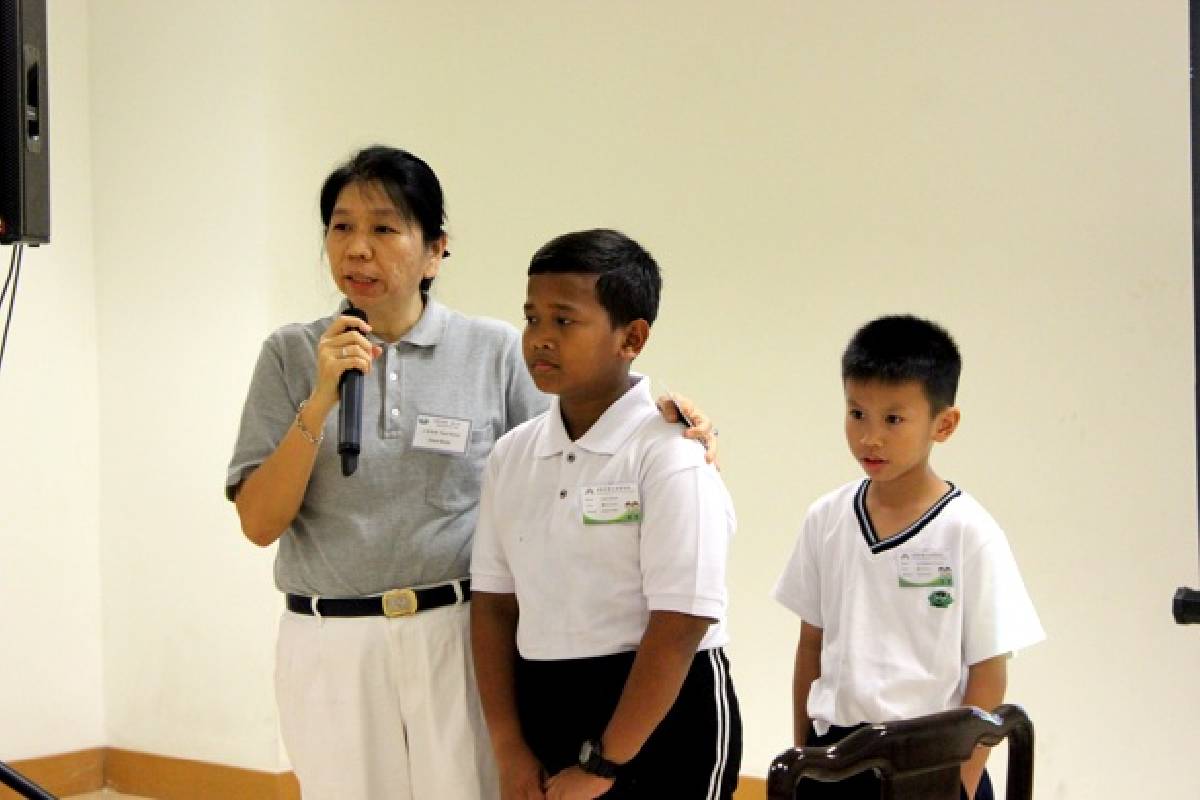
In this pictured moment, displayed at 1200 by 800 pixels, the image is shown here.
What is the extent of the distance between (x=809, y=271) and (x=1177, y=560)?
3.71 feet

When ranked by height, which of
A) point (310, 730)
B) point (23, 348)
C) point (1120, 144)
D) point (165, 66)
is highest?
point (165, 66)

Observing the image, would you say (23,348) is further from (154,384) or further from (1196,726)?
(1196,726)

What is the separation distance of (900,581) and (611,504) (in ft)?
1.74

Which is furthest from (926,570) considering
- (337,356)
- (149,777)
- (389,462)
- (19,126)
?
(149,777)

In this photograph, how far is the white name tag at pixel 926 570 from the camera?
2.14 m

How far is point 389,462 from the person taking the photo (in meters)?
2.07

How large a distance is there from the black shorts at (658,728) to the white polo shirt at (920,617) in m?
0.29

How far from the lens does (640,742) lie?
1851 millimetres

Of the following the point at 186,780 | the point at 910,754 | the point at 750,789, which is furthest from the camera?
the point at 186,780

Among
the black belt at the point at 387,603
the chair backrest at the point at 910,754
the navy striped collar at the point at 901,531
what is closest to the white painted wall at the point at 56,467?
the black belt at the point at 387,603

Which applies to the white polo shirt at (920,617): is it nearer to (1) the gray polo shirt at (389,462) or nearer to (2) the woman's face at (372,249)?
(1) the gray polo shirt at (389,462)

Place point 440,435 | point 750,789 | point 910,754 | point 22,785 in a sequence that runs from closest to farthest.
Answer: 1. point 910,754
2. point 440,435
3. point 22,785
4. point 750,789

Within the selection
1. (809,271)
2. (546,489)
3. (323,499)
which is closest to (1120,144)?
(809,271)

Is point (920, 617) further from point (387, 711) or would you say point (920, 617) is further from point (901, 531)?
point (387, 711)
